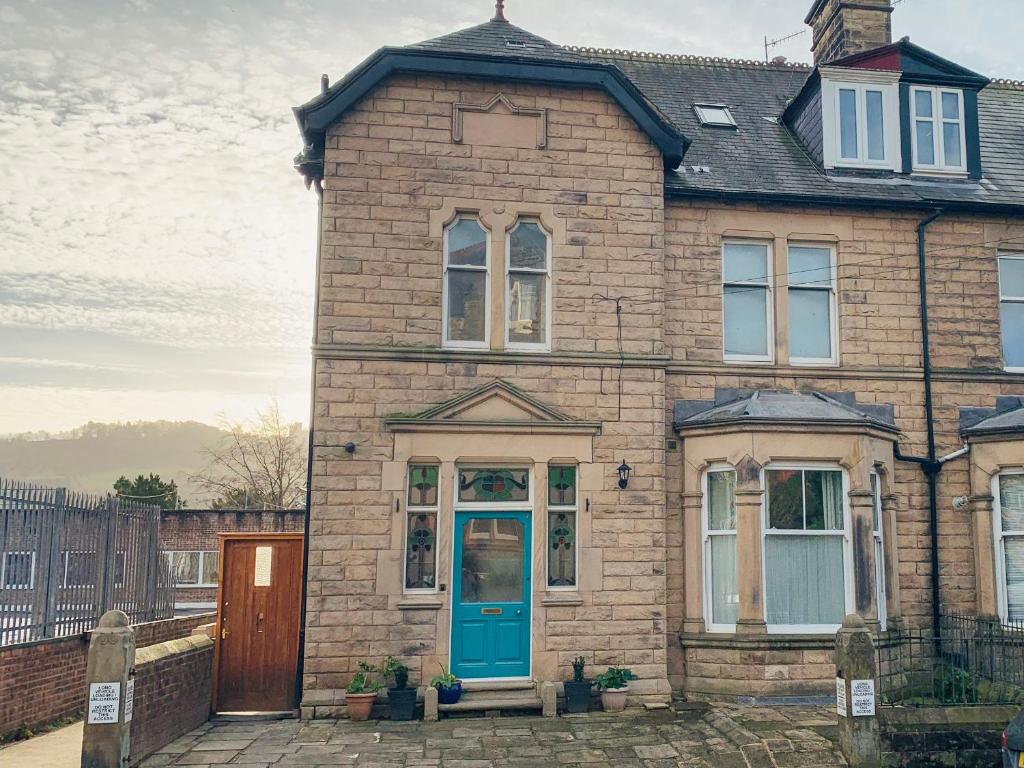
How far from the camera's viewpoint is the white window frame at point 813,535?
472 inches

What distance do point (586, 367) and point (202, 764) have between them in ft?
22.0

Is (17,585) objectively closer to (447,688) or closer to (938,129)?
(447,688)

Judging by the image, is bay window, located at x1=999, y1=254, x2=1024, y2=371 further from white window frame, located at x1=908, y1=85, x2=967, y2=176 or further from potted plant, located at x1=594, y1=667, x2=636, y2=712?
potted plant, located at x1=594, y1=667, x2=636, y2=712

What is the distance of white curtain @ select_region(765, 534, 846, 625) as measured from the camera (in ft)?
39.7

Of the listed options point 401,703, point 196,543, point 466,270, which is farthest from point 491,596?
point 196,543

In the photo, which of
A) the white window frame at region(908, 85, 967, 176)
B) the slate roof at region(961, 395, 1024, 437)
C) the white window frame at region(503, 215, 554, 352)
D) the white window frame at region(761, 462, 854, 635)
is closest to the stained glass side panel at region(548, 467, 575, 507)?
the white window frame at region(503, 215, 554, 352)

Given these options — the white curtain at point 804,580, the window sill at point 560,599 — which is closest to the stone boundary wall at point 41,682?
the window sill at point 560,599

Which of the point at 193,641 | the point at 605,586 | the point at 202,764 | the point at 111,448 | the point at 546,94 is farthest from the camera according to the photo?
the point at 111,448

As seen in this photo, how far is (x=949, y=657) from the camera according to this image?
41.8 feet

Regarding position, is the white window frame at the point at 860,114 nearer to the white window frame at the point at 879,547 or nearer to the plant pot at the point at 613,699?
the white window frame at the point at 879,547

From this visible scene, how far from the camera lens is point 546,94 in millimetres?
12836

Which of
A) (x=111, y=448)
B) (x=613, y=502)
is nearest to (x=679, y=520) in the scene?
(x=613, y=502)

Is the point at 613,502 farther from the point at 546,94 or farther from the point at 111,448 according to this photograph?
the point at 111,448

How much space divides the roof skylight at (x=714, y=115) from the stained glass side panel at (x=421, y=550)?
27.9 ft
